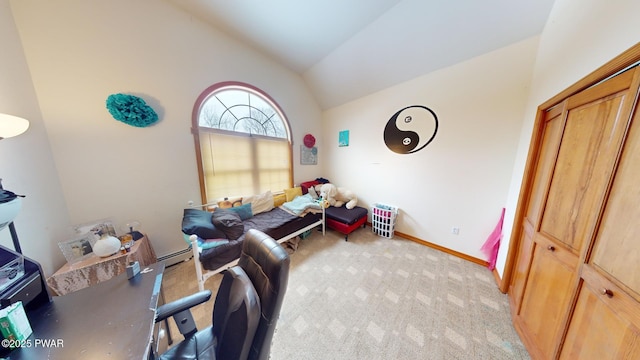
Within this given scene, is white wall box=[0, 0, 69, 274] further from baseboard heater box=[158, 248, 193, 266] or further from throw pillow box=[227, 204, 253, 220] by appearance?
throw pillow box=[227, 204, 253, 220]

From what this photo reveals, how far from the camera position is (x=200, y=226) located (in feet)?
5.70

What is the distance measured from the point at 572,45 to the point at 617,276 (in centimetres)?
150

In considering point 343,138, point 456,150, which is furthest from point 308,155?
point 456,150

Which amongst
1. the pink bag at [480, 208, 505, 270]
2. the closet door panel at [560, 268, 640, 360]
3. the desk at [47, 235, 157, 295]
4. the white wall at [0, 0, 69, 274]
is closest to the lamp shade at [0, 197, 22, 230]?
the white wall at [0, 0, 69, 274]

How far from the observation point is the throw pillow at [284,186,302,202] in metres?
3.03

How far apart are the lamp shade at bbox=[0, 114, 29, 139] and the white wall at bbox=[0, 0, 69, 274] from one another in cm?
39

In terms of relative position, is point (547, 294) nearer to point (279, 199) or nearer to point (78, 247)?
point (279, 199)

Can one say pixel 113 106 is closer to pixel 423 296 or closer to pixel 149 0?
pixel 149 0

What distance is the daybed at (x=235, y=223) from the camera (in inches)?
65.5

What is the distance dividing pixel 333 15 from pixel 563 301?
312cm

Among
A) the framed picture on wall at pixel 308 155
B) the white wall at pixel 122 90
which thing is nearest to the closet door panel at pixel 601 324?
the framed picture on wall at pixel 308 155

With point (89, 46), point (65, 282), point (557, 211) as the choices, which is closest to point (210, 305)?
point (65, 282)

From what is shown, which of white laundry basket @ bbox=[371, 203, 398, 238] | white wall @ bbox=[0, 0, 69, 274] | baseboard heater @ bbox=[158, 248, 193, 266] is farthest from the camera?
white laundry basket @ bbox=[371, 203, 398, 238]

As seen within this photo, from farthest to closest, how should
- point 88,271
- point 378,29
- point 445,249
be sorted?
1. point 445,249
2. point 378,29
3. point 88,271
